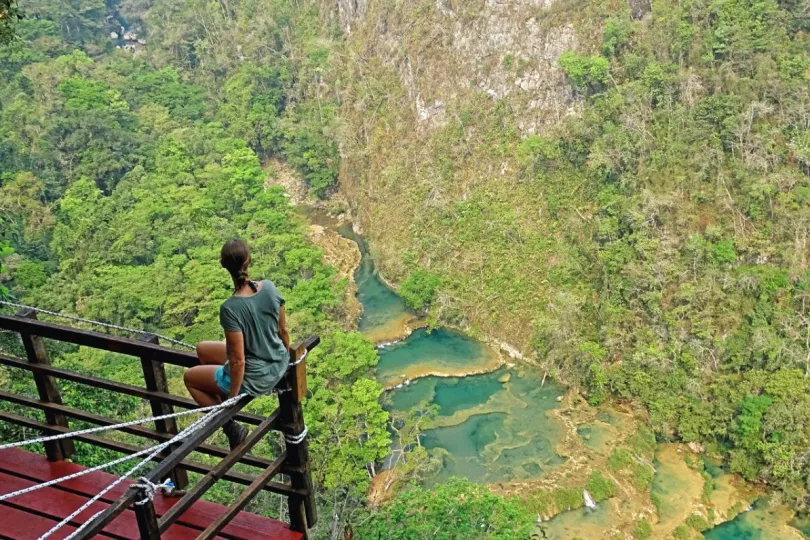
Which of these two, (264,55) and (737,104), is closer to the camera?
(737,104)

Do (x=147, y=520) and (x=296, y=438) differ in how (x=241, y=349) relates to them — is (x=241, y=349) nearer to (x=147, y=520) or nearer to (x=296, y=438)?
(x=296, y=438)

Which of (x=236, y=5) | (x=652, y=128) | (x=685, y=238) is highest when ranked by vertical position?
(x=236, y=5)

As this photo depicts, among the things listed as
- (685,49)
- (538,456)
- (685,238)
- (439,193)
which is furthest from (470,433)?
(685,49)

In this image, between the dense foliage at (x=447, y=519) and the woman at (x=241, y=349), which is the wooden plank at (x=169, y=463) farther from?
the dense foliage at (x=447, y=519)

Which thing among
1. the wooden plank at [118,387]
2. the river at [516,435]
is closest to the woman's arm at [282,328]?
the wooden plank at [118,387]

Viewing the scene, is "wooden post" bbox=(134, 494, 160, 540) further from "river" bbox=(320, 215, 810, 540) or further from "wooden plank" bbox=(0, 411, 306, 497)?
"river" bbox=(320, 215, 810, 540)

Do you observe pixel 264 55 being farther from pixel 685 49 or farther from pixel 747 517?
pixel 747 517
